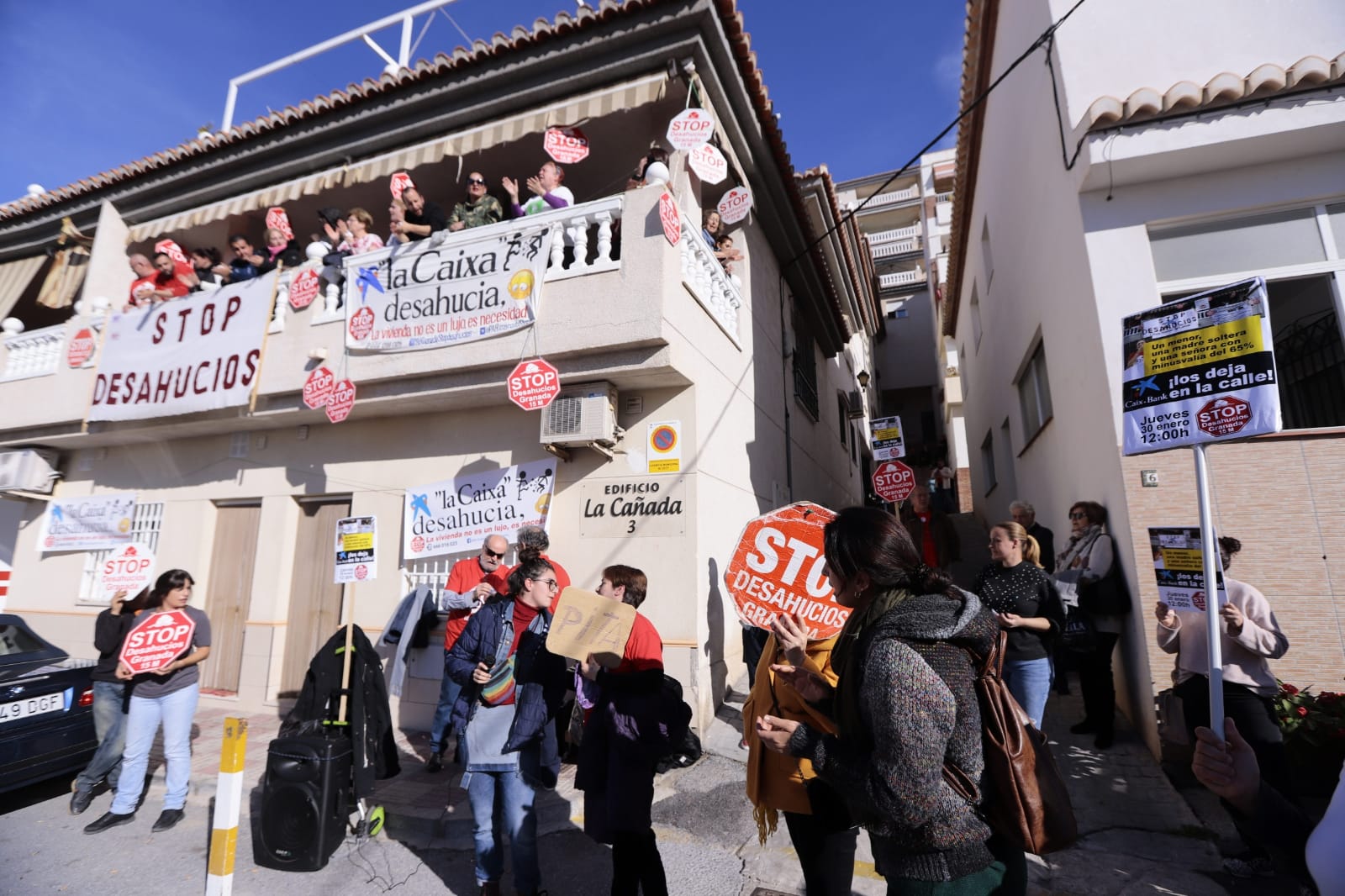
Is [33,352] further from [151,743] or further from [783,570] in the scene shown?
[783,570]

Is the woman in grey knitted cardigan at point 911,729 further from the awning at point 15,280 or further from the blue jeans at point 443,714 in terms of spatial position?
the awning at point 15,280

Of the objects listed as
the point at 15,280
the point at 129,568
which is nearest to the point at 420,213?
the point at 129,568

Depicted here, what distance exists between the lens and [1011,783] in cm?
163

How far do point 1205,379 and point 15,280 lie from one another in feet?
51.2

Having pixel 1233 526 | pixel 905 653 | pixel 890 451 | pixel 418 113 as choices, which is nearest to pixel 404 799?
pixel 905 653

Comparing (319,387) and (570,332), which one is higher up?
(570,332)

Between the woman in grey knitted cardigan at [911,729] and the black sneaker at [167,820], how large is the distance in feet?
17.0

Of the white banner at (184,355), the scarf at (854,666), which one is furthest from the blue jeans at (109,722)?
the scarf at (854,666)

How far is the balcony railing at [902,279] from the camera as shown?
28953 millimetres

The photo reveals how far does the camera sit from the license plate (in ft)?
15.4

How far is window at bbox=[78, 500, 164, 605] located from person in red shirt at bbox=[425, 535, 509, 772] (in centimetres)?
539

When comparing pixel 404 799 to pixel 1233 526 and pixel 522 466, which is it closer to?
pixel 522 466

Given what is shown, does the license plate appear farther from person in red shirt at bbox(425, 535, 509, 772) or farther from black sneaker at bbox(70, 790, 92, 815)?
person in red shirt at bbox(425, 535, 509, 772)

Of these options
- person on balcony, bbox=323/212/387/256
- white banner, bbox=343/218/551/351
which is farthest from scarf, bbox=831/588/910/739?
person on balcony, bbox=323/212/387/256
